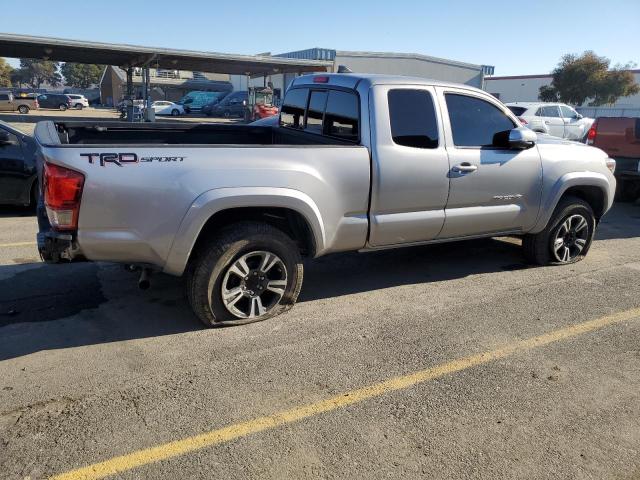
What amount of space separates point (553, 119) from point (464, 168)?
17.4 meters

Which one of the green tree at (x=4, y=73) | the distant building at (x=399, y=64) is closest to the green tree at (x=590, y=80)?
the distant building at (x=399, y=64)

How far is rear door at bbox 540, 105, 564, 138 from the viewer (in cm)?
1986

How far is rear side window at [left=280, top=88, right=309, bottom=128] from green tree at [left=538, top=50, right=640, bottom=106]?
45415mm

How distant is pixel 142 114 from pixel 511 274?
26.7 m

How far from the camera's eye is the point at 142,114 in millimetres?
28672

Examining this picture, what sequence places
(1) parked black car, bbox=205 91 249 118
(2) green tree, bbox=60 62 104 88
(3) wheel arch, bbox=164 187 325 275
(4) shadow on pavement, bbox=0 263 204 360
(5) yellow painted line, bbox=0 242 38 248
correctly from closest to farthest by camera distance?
1. (3) wheel arch, bbox=164 187 325 275
2. (4) shadow on pavement, bbox=0 263 204 360
3. (5) yellow painted line, bbox=0 242 38 248
4. (1) parked black car, bbox=205 91 249 118
5. (2) green tree, bbox=60 62 104 88

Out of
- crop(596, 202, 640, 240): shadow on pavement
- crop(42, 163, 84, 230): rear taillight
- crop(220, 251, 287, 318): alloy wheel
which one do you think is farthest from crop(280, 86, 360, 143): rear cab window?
crop(596, 202, 640, 240): shadow on pavement

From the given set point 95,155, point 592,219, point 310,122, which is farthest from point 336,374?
point 592,219

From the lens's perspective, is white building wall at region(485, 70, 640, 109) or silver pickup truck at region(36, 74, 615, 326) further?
white building wall at region(485, 70, 640, 109)

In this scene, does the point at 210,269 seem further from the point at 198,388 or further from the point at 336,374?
the point at 336,374

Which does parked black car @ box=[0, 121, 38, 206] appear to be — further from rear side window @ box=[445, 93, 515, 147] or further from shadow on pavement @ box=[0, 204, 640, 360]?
rear side window @ box=[445, 93, 515, 147]

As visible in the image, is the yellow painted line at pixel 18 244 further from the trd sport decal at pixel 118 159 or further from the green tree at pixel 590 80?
the green tree at pixel 590 80

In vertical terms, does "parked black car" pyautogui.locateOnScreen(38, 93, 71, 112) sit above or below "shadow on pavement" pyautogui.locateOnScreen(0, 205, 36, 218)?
above

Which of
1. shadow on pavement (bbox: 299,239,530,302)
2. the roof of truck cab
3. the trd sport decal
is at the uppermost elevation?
the roof of truck cab
